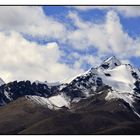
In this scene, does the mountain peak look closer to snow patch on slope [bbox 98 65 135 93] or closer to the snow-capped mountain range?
the snow-capped mountain range

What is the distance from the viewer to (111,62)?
21766 millimetres

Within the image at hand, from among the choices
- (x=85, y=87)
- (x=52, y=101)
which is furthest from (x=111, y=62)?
(x=52, y=101)

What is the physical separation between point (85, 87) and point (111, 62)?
118cm

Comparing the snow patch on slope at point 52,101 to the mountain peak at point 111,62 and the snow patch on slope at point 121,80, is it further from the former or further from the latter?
the mountain peak at point 111,62

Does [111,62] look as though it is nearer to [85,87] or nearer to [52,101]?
[85,87]

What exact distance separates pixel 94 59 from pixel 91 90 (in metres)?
1.03

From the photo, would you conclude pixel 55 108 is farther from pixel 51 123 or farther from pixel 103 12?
pixel 103 12

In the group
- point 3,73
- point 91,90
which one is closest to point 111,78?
point 91,90

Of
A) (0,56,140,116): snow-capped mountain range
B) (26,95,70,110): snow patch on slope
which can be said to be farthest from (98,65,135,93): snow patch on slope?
(26,95,70,110): snow patch on slope

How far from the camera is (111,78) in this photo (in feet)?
73.2

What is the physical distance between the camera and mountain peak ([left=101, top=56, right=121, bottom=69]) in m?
21.7

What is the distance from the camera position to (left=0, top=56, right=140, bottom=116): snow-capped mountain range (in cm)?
2173

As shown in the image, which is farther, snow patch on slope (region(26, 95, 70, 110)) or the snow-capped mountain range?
snow patch on slope (region(26, 95, 70, 110))

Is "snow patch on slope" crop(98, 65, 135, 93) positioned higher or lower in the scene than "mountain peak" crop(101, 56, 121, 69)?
lower
